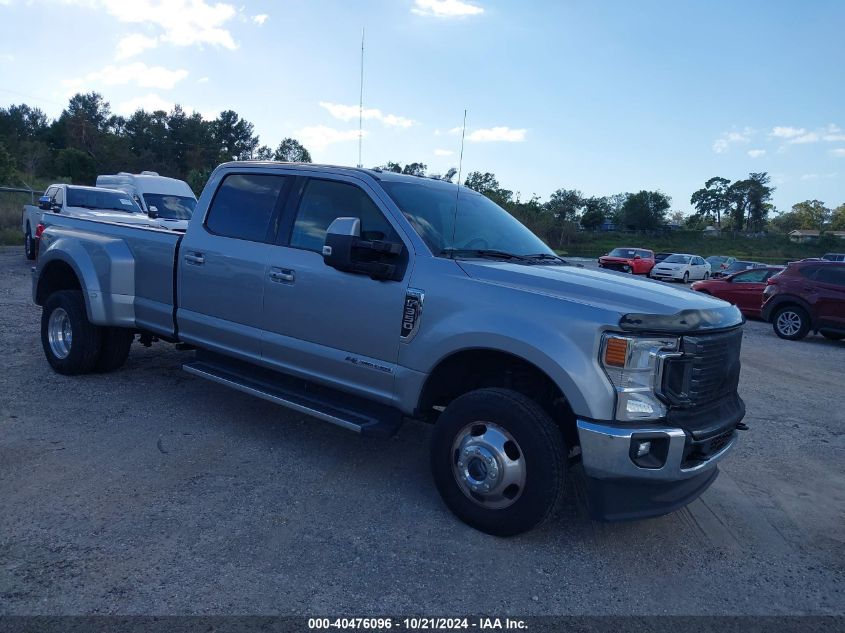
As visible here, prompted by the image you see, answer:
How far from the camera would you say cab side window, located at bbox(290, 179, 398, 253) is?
443 cm

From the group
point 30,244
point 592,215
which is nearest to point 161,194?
point 30,244

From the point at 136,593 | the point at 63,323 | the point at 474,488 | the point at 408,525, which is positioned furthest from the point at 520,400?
the point at 63,323

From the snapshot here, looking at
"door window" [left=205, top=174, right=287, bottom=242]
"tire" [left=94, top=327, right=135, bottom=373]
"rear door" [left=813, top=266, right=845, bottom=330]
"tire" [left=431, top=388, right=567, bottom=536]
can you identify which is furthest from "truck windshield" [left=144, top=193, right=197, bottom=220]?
"tire" [left=431, top=388, right=567, bottom=536]

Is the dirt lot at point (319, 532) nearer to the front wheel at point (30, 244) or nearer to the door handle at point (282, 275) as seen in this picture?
Result: the door handle at point (282, 275)

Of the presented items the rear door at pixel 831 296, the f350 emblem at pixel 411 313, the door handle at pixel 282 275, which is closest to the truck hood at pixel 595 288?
the f350 emblem at pixel 411 313

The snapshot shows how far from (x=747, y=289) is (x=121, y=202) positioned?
14.9 m

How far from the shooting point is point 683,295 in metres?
3.91

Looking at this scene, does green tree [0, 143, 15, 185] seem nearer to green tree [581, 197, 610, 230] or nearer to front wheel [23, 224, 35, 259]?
front wheel [23, 224, 35, 259]

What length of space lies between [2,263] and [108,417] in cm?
1399

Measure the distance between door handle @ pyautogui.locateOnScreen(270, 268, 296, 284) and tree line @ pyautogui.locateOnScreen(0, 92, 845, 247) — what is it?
2782 cm

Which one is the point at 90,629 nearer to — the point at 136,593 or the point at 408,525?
the point at 136,593

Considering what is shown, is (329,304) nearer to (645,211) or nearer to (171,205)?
(171,205)

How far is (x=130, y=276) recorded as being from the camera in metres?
5.82

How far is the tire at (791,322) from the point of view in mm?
13195
